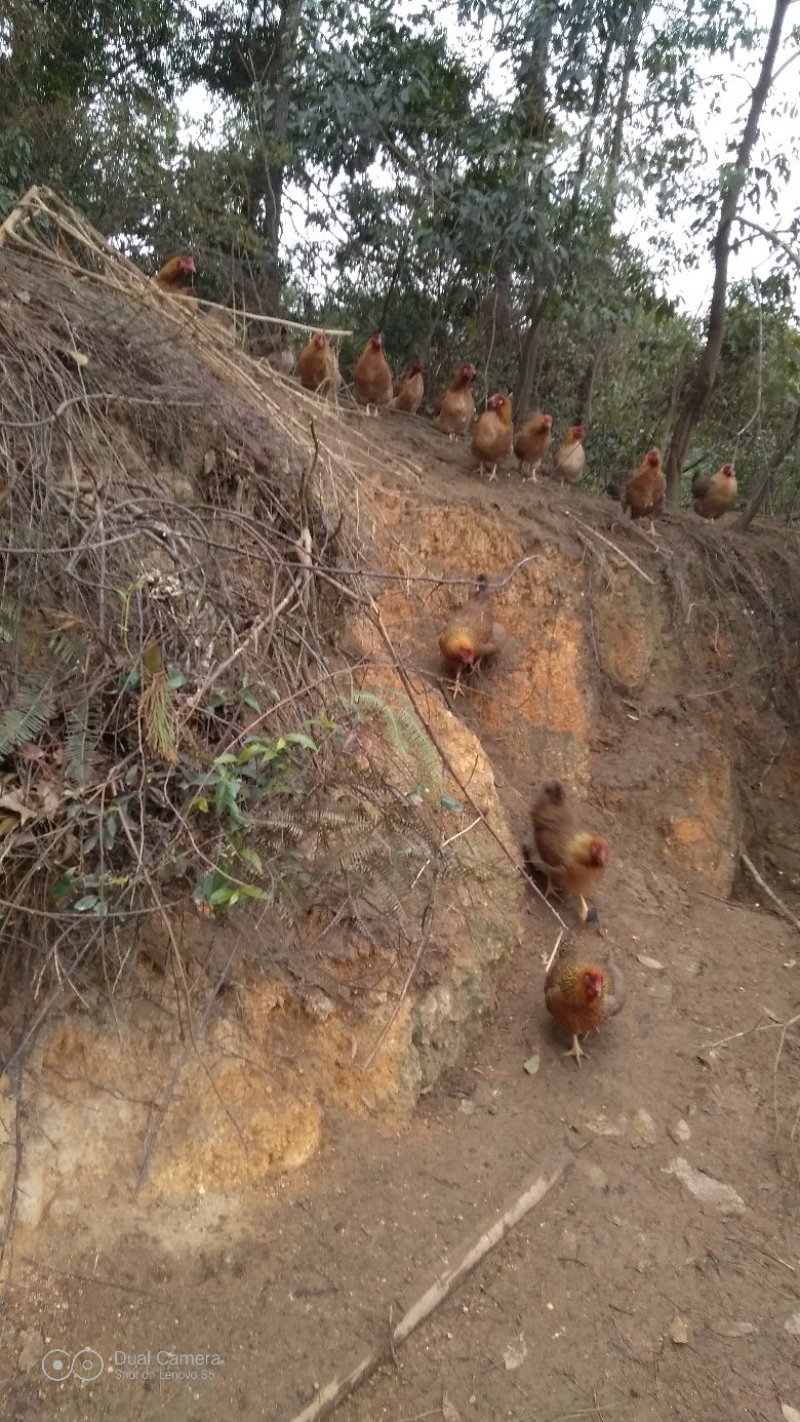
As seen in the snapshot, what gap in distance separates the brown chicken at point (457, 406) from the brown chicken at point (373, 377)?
0.47 meters

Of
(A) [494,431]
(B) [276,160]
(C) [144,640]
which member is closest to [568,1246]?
(C) [144,640]

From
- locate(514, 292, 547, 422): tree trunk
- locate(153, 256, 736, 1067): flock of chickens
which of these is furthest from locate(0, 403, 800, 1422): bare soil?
locate(514, 292, 547, 422): tree trunk

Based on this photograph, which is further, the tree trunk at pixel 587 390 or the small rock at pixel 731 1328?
the tree trunk at pixel 587 390

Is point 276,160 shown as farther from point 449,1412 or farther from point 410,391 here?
point 449,1412

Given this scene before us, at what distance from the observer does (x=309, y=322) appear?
9.77m

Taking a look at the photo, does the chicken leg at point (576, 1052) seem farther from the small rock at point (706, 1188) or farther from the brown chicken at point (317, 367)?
the brown chicken at point (317, 367)

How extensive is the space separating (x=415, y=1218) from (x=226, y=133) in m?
9.43

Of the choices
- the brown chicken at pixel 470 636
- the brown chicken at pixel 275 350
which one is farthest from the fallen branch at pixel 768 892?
the brown chicken at pixel 275 350

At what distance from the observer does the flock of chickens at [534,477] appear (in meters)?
4.32

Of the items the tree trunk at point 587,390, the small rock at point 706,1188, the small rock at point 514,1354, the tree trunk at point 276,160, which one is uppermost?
the tree trunk at point 276,160

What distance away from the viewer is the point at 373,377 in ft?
24.3

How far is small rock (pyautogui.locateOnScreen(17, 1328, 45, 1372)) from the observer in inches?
108

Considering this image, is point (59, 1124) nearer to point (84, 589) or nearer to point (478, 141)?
point (84, 589)

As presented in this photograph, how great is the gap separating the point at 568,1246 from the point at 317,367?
5643 millimetres
